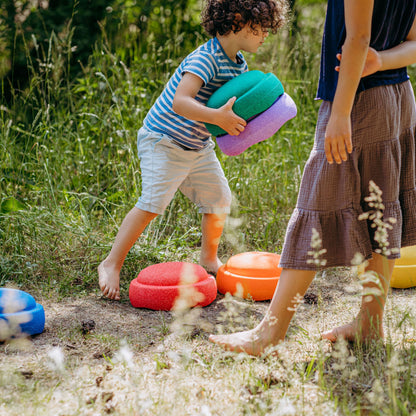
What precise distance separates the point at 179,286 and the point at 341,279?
1.00 m

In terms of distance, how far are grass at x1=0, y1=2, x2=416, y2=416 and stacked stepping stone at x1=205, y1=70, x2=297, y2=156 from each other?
733 mm

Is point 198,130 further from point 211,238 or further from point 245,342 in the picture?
point 245,342

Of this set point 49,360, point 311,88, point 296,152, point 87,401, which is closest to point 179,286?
point 49,360

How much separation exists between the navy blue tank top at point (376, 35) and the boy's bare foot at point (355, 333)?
86 cm

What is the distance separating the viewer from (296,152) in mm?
3811

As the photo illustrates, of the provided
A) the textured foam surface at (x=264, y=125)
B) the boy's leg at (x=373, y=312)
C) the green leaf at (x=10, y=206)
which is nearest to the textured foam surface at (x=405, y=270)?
the boy's leg at (x=373, y=312)

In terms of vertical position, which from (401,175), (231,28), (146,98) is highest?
(231,28)

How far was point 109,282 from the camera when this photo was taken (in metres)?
2.58

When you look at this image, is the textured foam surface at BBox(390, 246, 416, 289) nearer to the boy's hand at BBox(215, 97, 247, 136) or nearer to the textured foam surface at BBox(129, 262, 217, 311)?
the textured foam surface at BBox(129, 262, 217, 311)

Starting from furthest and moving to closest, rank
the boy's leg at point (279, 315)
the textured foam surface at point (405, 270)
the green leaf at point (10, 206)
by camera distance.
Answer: the green leaf at point (10, 206) < the textured foam surface at point (405, 270) < the boy's leg at point (279, 315)

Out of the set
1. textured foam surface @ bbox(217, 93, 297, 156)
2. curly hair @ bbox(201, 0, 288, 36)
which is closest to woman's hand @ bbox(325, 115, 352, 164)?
textured foam surface @ bbox(217, 93, 297, 156)

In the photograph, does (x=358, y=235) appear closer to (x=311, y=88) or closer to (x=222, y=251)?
(x=222, y=251)

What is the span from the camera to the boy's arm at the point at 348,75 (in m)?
1.58

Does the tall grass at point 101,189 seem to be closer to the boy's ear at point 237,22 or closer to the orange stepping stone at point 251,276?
the orange stepping stone at point 251,276
